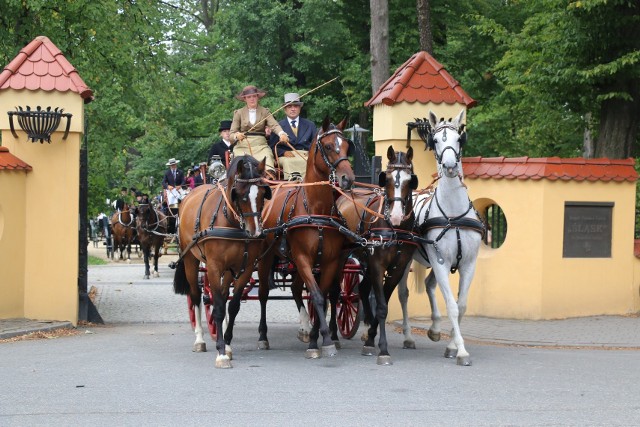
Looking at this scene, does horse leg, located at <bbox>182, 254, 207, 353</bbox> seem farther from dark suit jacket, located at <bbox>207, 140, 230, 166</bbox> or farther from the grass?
the grass

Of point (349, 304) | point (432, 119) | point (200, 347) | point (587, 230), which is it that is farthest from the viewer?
point (587, 230)

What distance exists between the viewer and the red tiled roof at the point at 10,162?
14434mm

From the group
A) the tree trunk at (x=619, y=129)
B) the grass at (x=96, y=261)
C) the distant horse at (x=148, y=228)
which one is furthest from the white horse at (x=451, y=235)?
the grass at (x=96, y=261)

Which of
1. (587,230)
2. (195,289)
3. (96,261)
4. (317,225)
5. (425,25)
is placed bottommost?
(96,261)

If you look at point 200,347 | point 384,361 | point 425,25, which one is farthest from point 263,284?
point 425,25

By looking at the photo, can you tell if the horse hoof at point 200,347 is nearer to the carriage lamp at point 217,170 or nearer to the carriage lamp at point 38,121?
the carriage lamp at point 217,170

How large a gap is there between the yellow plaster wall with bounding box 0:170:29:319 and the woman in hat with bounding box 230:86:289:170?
10.5 ft

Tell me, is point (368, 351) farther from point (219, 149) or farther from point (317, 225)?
point (219, 149)

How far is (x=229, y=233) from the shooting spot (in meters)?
11.5

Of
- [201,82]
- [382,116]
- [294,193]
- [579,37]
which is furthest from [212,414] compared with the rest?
[201,82]

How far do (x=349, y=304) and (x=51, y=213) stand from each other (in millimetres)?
4562

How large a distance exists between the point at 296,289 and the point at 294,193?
4.58 feet

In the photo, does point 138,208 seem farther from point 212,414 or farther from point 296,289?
point 212,414

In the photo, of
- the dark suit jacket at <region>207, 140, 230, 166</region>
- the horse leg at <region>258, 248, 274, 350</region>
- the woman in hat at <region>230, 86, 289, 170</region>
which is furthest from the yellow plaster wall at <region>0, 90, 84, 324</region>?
the horse leg at <region>258, 248, 274, 350</region>
